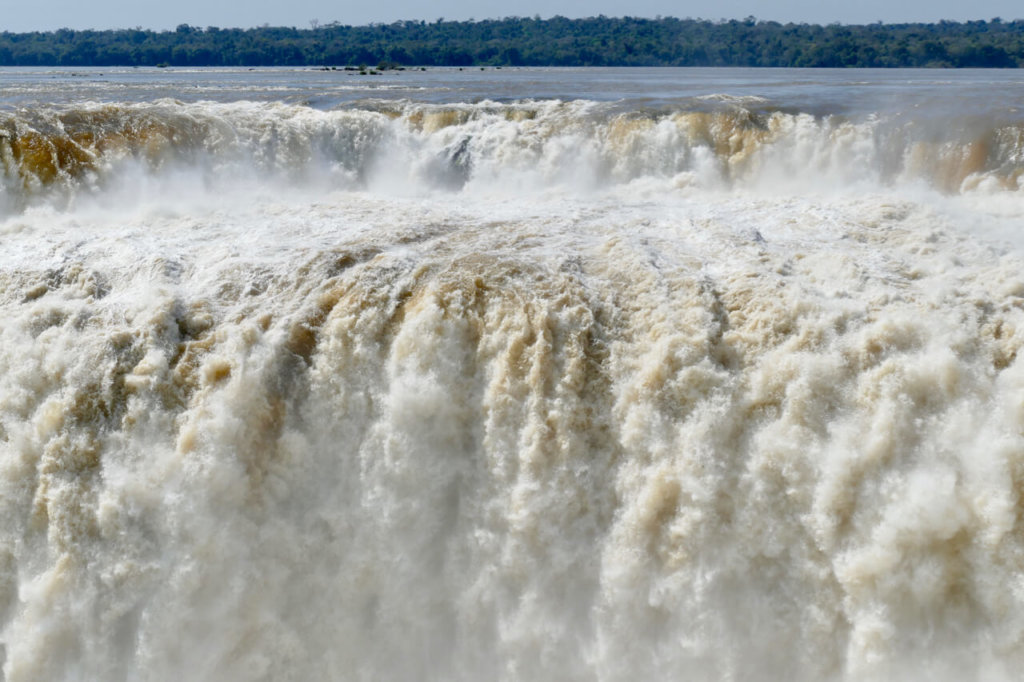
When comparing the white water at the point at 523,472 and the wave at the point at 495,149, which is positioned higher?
the wave at the point at 495,149

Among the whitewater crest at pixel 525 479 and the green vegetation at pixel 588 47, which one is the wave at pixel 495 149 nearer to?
the whitewater crest at pixel 525 479

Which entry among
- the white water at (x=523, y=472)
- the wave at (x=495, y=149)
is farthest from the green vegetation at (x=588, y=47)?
the white water at (x=523, y=472)

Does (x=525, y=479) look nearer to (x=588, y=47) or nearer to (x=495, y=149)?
(x=495, y=149)

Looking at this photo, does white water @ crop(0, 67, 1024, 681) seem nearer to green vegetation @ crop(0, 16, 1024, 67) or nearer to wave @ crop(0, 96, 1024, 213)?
wave @ crop(0, 96, 1024, 213)

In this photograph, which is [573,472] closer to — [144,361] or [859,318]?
[859,318]

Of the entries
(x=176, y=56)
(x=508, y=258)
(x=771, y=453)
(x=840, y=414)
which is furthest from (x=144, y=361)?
(x=176, y=56)

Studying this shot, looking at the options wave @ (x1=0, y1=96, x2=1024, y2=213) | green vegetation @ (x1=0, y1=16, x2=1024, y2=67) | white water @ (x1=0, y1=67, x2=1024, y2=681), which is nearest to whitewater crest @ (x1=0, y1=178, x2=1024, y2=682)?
white water @ (x1=0, y1=67, x2=1024, y2=681)
